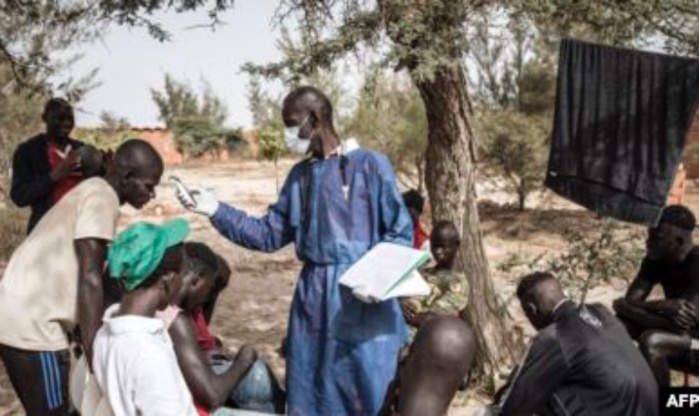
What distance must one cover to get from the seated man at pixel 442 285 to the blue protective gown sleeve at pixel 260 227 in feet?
2.83

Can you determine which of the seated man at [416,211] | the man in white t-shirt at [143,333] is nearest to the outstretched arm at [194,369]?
the man in white t-shirt at [143,333]

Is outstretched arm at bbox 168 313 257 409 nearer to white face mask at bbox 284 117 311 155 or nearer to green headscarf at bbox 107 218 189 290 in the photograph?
green headscarf at bbox 107 218 189 290

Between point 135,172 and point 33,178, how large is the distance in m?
1.76

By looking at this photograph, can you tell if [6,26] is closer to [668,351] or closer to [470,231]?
[470,231]

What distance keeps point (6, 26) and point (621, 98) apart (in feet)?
27.0

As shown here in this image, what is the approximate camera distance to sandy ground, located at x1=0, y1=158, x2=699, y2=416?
6645 millimetres

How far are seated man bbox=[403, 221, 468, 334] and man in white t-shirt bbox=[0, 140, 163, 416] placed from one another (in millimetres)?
1720

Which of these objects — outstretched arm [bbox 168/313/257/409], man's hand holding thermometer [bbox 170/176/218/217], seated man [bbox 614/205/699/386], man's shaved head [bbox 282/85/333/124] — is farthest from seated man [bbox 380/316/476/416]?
seated man [bbox 614/205/699/386]

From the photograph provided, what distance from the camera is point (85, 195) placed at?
257cm

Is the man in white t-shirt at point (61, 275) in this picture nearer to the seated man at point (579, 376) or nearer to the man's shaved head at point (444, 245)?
the seated man at point (579, 376)

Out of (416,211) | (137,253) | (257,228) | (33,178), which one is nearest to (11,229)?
(33,178)

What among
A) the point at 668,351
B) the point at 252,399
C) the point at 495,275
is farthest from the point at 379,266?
the point at 495,275

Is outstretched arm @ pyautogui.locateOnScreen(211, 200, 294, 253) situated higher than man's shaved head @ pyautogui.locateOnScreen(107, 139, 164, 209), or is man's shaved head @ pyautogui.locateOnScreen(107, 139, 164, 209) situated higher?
man's shaved head @ pyautogui.locateOnScreen(107, 139, 164, 209)

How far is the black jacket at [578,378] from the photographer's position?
8.77 feet
